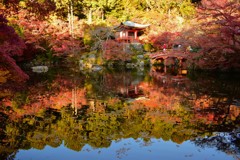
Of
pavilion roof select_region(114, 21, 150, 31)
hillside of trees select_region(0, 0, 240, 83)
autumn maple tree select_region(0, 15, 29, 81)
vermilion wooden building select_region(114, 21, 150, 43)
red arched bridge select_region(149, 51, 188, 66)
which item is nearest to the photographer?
autumn maple tree select_region(0, 15, 29, 81)

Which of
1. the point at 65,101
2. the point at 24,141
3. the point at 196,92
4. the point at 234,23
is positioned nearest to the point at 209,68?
the point at 234,23

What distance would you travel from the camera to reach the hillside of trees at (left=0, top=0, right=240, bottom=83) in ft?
37.5

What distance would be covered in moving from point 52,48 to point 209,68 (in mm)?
15986

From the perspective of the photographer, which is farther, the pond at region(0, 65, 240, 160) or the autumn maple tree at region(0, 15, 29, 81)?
the autumn maple tree at region(0, 15, 29, 81)

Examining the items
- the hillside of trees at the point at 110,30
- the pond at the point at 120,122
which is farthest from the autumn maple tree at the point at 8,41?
the pond at the point at 120,122

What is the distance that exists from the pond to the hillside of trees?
196cm

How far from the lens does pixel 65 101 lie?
1332cm

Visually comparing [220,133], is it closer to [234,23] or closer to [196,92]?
[196,92]

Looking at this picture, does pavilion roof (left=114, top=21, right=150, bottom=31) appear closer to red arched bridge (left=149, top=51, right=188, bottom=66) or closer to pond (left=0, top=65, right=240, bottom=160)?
red arched bridge (left=149, top=51, right=188, bottom=66)

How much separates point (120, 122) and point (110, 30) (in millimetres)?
22206

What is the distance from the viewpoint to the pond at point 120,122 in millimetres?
7625

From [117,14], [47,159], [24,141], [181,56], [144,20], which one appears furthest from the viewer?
[117,14]

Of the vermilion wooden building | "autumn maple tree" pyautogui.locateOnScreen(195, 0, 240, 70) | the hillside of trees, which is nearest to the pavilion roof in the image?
the vermilion wooden building

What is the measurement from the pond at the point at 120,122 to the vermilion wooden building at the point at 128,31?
1633 centimetres
